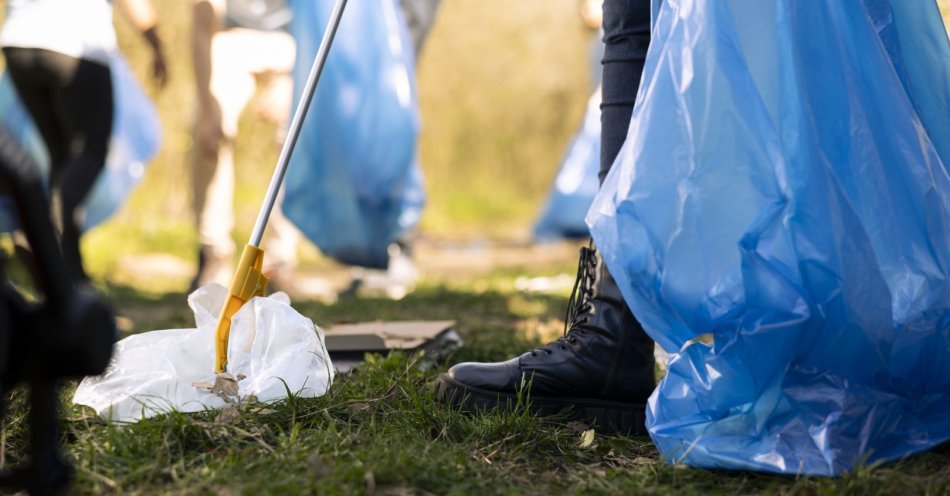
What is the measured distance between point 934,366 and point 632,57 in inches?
25.4

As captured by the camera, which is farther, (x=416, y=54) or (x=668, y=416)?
(x=416, y=54)

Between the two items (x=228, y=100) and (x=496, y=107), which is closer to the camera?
(x=228, y=100)

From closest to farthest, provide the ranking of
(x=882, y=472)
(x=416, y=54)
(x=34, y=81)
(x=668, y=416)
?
(x=882, y=472), (x=668, y=416), (x=34, y=81), (x=416, y=54)

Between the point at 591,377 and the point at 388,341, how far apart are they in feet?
2.08

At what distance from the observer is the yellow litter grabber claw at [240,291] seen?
5.36ft

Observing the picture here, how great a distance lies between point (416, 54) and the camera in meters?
4.31

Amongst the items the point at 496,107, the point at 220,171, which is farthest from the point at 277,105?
the point at 496,107

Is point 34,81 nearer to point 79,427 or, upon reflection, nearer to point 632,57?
point 79,427

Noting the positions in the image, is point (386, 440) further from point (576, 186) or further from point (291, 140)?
point (576, 186)

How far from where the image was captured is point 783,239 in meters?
1.33

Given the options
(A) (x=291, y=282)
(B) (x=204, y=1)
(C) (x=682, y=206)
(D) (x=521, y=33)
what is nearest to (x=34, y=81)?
(B) (x=204, y=1)

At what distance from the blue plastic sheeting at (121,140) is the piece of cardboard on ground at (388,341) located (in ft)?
6.37

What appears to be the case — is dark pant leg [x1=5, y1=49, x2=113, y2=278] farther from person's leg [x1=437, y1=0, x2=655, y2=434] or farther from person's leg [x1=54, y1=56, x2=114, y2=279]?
person's leg [x1=437, y1=0, x2=655, y2=434]

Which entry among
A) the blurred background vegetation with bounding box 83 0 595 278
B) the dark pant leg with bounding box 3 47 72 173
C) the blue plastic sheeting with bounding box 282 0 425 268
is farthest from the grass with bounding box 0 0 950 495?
the blurred background vegetation with bounding box 83 0 595 278
